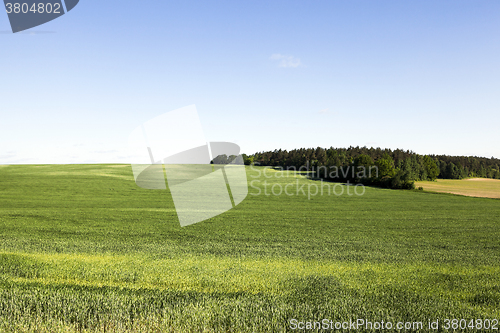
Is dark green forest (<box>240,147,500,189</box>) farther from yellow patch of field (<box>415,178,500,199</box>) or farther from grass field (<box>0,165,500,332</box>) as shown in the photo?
grass field (<box>0,165,500,332</box>)

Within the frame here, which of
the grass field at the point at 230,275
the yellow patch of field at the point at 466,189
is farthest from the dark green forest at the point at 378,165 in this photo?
the grass field at the point at 230,275

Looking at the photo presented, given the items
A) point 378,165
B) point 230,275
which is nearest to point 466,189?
point 378,165

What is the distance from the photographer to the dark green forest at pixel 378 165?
235 ft

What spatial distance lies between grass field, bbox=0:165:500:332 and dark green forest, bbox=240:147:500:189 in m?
49.6

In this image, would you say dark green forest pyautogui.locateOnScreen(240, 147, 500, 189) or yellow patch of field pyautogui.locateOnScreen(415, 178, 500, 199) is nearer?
yellow patch of field pyautogui.locateOnScreen(415, 178, 500, 199)

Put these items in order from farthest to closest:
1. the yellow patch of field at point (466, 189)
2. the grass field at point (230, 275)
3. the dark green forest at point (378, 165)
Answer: the dark green forest at point (378, 165), the yellow patch of field at point (466, 189), the grass field at point (230, 275)

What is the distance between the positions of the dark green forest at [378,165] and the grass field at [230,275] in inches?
1952

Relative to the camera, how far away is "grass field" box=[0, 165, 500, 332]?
5.39 metres

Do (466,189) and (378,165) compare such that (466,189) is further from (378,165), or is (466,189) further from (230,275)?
(230,275)

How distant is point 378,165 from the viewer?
7294 centimetres

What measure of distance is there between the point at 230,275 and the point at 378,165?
236 ft

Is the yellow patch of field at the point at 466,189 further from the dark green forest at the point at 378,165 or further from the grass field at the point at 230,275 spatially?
the grass field at the point at 230,275

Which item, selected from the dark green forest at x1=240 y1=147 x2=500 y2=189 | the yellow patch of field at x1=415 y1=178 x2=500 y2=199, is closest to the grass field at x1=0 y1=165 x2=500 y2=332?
the yellow patch of field at x1=415 y1=178 x2=500 y2=199

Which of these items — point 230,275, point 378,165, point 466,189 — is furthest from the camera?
point 378,165
